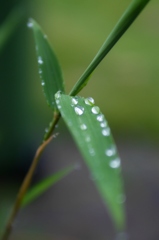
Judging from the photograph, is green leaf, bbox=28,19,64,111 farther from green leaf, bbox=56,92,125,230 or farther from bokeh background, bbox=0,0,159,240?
bokeh background, bbox=0,0,159,240

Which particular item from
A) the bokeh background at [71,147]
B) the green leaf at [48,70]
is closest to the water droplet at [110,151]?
the green leaf at [48,70]

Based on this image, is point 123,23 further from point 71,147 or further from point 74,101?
point 71,147

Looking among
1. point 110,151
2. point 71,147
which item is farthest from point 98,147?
point 71,147

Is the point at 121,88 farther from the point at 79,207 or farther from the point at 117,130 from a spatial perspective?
the point at 79,207

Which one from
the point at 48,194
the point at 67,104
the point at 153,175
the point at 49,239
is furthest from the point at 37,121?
the point at 67,104

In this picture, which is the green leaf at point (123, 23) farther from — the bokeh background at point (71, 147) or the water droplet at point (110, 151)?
the bokeh background at point (71, 147)

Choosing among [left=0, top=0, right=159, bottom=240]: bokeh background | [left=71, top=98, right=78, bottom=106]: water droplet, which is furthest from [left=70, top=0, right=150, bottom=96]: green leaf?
[left=0, top=0, right=159, bottom=240]: bokeh background
